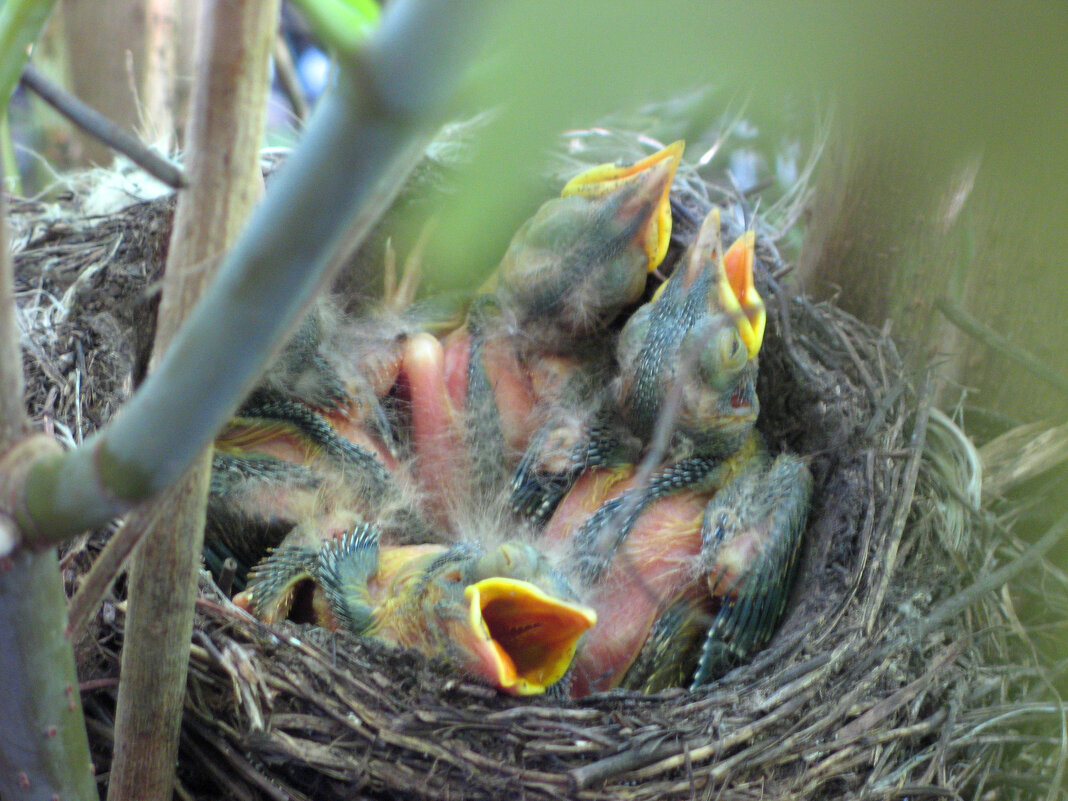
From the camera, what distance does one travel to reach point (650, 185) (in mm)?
1105

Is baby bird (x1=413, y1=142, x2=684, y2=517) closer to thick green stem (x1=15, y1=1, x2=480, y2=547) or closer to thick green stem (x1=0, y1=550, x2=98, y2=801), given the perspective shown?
thick green stem (x1=0, y1=550, x2=98, y2=801)

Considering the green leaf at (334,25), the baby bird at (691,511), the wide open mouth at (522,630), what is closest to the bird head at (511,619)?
the wide open mouth at (522,630)

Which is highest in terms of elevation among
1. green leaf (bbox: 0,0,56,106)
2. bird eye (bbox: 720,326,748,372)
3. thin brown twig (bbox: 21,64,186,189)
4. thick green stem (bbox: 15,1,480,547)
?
green leaf (bbox: 0,0,56,106)

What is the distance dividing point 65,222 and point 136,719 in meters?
0.92

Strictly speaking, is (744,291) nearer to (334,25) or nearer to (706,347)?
(706,347)

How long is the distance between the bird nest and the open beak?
0.15m

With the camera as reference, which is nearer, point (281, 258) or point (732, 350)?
point (281, 258)

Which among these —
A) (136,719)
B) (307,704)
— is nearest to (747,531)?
(307,704)

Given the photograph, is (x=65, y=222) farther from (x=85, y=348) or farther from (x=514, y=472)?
(x=514, y=472)

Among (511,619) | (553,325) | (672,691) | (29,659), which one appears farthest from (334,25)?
(553,325)

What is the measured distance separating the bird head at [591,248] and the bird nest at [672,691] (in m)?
0.18

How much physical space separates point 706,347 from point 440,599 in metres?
0.43

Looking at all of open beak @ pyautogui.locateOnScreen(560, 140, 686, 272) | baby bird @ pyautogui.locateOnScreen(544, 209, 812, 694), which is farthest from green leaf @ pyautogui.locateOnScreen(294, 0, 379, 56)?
open beak @ pyautogui.locateOnScreen(560, 140, 686, 272)

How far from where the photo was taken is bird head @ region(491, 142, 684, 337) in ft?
3.68
